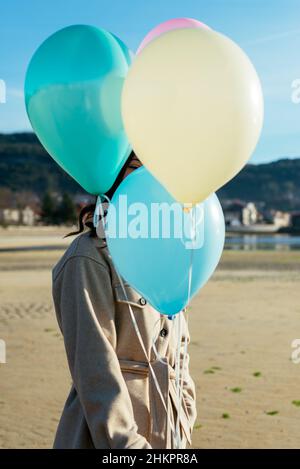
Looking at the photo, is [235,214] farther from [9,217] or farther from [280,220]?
[9,217]

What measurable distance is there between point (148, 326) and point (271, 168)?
135062 mm

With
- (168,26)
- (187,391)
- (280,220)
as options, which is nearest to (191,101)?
(168,26)

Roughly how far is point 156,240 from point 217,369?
6.17 meters

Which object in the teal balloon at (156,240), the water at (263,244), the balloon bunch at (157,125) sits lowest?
the water at (263,244)

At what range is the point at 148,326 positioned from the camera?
7.82 ft

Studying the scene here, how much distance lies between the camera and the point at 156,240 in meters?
2.40

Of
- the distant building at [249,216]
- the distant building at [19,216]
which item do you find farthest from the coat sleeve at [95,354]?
the distant building at [249,216]

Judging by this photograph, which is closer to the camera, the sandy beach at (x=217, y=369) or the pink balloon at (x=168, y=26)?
the pink balloon at (x=168, y=26)

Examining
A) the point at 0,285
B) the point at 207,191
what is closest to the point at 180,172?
the point at 207,191

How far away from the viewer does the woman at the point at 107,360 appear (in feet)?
6.91

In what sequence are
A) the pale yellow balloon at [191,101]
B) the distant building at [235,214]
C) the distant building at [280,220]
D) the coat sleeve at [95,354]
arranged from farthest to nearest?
the distant building at [280,220] → the distant building at [235,214] → the pale yellow balloon at [191,101] → the coat sleeve at [95,354]

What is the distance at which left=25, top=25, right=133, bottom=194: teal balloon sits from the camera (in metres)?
2.49

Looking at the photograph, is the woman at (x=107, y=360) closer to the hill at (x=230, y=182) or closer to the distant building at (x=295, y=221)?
the distant building at (x=295, y=221)

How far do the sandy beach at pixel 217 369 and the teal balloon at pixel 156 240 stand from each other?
3581mm
